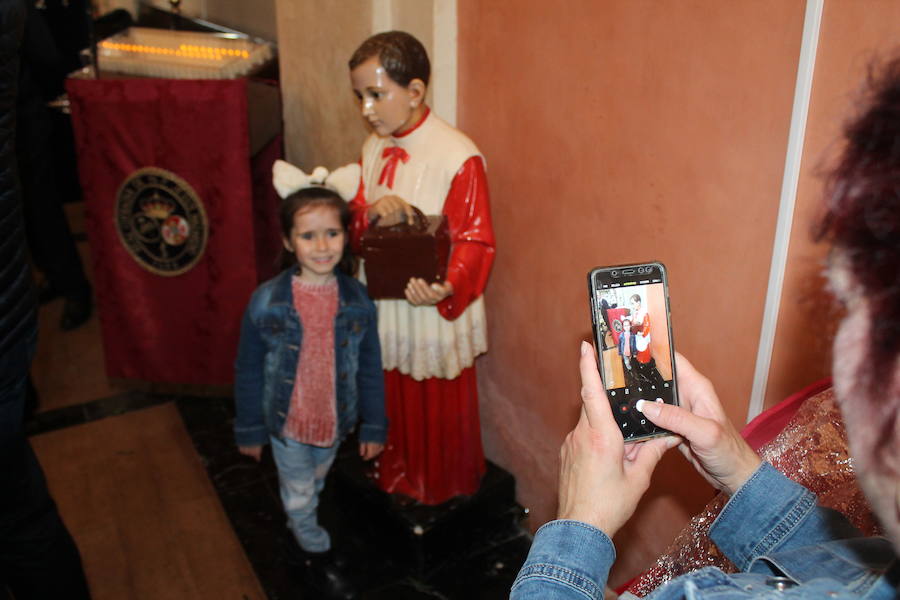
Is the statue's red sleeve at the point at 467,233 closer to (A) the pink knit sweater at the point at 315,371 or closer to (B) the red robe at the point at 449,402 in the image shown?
(B) the red robe at the point at 449,402

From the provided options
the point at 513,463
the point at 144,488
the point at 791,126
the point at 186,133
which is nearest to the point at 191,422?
the point at 144,488

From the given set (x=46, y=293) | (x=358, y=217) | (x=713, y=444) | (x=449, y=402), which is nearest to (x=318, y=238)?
(x=358, y=217)

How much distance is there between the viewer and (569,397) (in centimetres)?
230

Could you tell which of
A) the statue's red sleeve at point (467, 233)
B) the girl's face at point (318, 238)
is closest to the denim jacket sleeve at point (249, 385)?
the girl's face at point (318, 238)

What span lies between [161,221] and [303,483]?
139 cm

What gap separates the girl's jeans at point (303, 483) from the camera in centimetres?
234

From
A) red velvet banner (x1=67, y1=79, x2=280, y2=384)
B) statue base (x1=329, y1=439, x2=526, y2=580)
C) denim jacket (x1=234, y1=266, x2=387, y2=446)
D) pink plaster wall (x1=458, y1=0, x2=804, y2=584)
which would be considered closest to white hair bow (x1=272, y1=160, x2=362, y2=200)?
denim jacket (x1=234, y1=266, x2=387, y2=446)

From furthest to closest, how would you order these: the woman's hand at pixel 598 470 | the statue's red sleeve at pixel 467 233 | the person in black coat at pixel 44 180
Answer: the person in black coat at pixel 44 180 → the statue's red sleeve at pixel 467 233 → the woman's hand at pixel 598 470

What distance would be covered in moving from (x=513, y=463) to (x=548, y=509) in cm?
22

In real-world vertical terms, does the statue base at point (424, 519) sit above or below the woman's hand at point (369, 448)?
below

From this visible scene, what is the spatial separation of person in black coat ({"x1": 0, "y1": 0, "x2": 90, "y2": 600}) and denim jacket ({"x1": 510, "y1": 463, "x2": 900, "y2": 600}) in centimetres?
117

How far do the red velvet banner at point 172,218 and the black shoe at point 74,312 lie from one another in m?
1.02

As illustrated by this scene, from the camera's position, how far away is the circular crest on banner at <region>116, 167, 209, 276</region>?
10.0 ft

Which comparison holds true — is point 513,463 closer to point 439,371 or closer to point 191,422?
point 439,371
